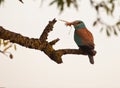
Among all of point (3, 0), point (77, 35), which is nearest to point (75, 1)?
point (3, 0)

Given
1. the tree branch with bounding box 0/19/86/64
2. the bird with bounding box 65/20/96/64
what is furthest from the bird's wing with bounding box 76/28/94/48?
the tree branch with bounding box 0/19/86/64

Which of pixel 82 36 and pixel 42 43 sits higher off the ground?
pixel 82 36

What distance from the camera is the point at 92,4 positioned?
431 centimetres

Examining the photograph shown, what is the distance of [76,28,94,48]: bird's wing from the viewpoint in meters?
5.45

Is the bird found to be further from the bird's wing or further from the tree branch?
the tree branch

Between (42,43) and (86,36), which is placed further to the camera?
(86,36)

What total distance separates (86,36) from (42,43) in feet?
3.55

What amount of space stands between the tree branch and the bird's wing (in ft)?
2.19

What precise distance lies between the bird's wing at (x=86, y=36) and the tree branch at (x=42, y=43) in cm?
67

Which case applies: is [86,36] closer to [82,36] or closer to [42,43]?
[82,36]

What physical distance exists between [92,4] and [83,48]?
3.22 feet

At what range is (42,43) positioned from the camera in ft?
15.8

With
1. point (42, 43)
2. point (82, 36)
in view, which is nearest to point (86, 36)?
point (82, 36)

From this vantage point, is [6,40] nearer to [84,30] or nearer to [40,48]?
[40,48]
